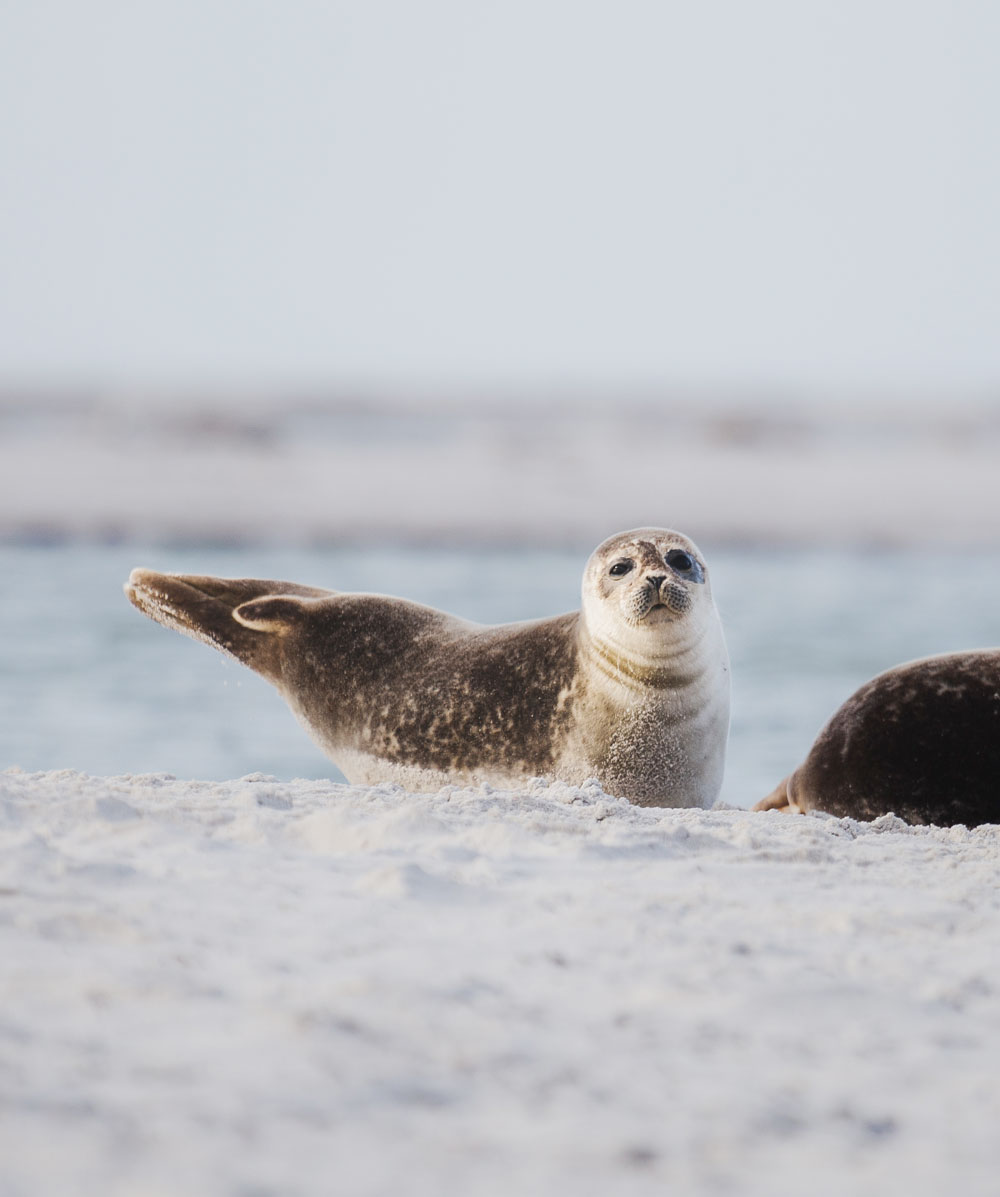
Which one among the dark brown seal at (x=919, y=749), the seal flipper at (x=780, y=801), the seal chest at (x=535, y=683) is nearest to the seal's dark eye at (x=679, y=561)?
the seal chest at (x=535, y=683)

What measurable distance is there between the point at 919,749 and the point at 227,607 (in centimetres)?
182

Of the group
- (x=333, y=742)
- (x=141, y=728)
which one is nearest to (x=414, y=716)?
(x=333, y=742)

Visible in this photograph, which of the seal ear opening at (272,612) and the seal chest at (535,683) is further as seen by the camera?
the seal ear opening at (272,612)

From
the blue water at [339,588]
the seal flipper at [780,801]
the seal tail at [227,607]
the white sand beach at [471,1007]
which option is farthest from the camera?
the blue water at [339,588]

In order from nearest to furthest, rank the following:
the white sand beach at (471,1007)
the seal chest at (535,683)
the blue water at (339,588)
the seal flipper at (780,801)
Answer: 1. the white sand beach at (471,1007)
2. the seal chest at (535,683)
3. the seal flipper at (780,801)
4. the blue water at (339,588)

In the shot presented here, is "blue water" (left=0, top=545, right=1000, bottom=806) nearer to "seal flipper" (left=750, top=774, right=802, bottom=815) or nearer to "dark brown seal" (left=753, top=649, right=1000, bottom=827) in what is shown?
"seal flipper" (left=750, top=774, right=802, bottom=815)

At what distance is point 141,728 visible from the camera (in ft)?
20.7

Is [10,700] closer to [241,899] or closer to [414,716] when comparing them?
[414,716]

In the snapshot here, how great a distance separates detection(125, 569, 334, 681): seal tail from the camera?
377 centimetres

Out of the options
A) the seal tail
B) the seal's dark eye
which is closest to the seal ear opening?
the seal tail

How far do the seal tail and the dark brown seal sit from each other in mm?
1391

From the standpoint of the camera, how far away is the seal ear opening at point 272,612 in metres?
3.74

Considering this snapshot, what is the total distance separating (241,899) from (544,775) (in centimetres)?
142

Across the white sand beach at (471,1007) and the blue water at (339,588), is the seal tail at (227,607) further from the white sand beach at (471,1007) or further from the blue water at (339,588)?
the white sand beach at (471,1007)
